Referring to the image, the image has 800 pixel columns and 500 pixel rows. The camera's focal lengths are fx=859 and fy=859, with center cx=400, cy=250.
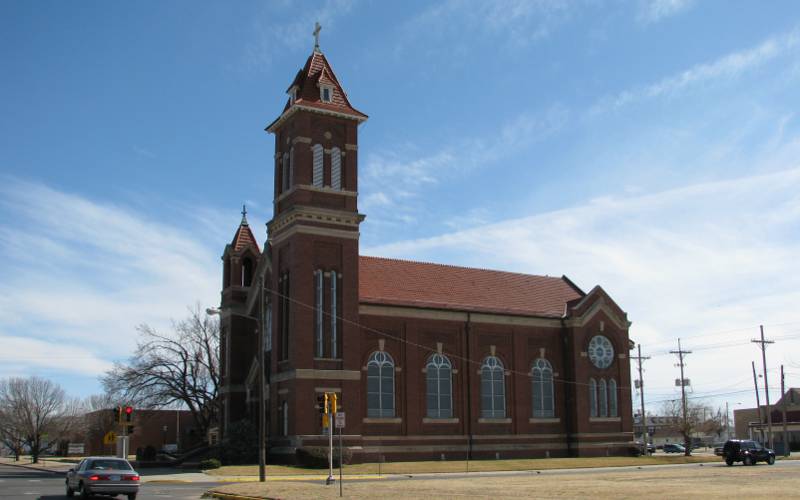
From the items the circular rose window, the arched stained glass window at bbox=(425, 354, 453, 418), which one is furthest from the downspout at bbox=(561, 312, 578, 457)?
the arched stained glass window at bbox=(425, 354, 453, 418)

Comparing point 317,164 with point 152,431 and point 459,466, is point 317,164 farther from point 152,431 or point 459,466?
point 152,431

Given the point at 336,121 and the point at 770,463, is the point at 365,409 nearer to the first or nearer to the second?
the point at 336,121

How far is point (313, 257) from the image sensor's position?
52.2 m

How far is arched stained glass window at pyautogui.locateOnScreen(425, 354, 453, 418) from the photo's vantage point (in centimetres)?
5591

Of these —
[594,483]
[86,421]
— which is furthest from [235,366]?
[86,421]

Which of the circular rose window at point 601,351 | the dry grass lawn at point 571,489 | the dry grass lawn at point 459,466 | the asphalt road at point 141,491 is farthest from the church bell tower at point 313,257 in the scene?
the circular rose window at point 601,351

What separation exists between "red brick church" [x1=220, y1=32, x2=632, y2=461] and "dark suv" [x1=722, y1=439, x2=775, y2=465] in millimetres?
9076

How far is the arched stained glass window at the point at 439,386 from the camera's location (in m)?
55.9

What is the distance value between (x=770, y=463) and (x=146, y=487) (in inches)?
1553

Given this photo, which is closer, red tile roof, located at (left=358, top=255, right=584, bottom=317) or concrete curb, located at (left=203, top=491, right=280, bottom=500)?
concrete curb, located at (left=203, top=491, right=280, bottom=500)

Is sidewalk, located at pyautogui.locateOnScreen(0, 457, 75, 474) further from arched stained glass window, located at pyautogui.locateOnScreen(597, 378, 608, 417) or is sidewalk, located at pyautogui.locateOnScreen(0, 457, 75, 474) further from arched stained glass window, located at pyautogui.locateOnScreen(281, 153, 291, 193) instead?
arched stained glass window, located at pyautogui.locateOnScreen(597, 378, 608, 417)

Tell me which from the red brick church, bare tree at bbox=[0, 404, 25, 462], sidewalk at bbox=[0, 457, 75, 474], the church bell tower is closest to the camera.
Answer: the church bell tower

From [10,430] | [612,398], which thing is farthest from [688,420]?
[10,430]

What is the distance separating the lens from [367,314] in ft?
178
